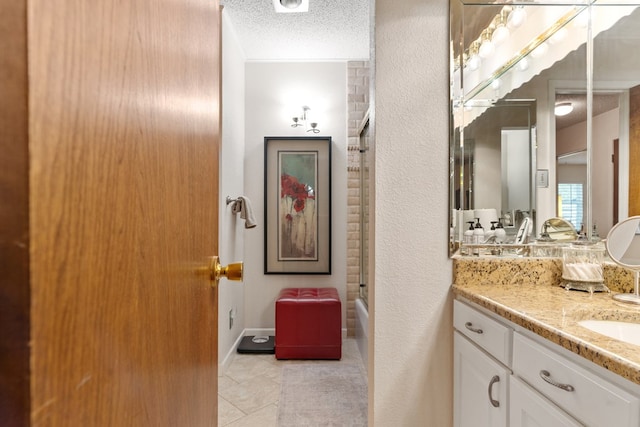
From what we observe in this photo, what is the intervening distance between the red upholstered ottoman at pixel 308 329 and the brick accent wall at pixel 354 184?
61 centimetres

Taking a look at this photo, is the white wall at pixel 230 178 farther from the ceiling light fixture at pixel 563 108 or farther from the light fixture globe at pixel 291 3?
the ceiling light fixture at pixel 563 108

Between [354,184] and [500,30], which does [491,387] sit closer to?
[500,30]

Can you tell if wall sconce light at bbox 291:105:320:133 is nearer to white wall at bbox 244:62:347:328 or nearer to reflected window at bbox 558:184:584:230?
white wall at bbox 244:62:347:328

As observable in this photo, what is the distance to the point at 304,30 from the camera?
9.78 ft

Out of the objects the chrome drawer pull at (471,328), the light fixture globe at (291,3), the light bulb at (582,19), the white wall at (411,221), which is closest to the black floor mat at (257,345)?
the white wall at (411,221)

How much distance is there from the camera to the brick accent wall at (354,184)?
345 centimetres

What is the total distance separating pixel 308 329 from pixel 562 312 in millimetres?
2071

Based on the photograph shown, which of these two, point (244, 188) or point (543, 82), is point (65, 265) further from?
point (244, 188)

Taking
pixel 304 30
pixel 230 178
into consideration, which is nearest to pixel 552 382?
pixel 230 178

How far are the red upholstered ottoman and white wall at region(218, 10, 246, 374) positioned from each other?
1.45 ft

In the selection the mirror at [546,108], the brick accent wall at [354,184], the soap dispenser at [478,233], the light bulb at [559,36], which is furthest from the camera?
the brick accent wall at [354,184]

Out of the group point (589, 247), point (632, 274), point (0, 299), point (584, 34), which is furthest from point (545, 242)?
point (0, 299)

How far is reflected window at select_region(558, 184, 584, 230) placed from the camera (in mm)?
1530

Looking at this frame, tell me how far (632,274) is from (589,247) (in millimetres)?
171
